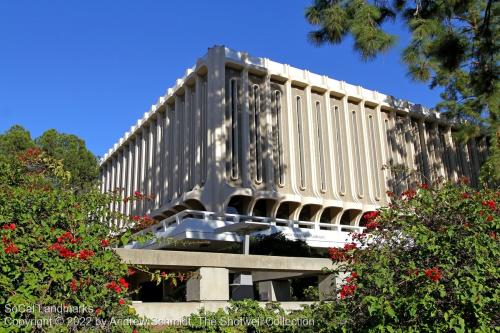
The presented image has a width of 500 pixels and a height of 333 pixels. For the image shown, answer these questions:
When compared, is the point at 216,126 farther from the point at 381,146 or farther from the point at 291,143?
the point at 381,146

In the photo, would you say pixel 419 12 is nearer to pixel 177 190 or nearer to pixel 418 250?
pixel 418 250

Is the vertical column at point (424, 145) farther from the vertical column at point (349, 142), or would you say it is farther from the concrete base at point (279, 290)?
the concrete base at point (279, 290)

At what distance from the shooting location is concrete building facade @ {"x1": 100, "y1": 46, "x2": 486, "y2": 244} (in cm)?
2938

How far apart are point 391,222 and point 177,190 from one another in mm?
27813

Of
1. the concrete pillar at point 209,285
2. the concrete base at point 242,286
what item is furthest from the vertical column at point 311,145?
the concrete pillar at point 209,285

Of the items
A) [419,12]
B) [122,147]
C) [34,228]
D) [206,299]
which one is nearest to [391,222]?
[206,299]

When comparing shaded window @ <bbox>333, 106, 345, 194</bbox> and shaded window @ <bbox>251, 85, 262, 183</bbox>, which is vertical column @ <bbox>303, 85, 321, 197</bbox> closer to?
shaded window @ <bbox>333, 106, 345, 194</bbox>

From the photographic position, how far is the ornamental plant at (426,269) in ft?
14.0

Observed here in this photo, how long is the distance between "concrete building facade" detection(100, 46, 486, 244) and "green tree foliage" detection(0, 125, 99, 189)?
4249 mm

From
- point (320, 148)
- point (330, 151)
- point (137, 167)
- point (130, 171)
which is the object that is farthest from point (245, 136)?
point (130, 171)

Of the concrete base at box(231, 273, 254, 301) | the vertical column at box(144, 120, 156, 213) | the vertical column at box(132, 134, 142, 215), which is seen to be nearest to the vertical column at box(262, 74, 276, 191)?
the vertical column at box(144, 120, 156, 213)

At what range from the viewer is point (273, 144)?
102ft

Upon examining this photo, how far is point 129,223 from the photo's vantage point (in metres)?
5.56

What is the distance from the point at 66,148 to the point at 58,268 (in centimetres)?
3397
